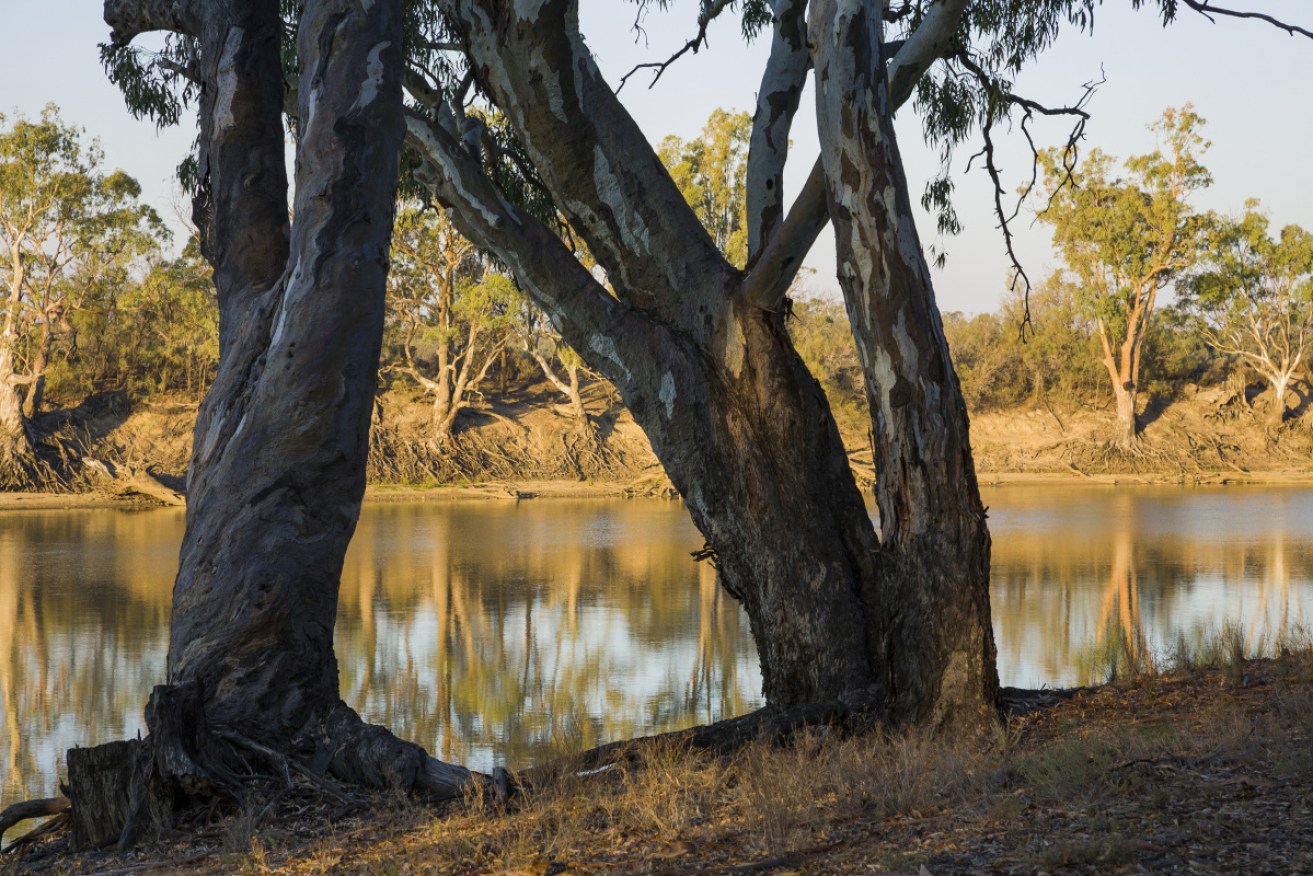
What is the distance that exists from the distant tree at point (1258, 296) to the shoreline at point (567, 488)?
377 centimetres

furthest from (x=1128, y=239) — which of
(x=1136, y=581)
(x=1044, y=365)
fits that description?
(x=1136, y=581)

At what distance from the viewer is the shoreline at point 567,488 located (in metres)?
23.8

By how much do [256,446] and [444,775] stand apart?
5.05 feet

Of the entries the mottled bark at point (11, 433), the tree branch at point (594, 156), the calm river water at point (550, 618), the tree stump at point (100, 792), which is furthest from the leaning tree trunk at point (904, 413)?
the mottled bark at point (11, 433)

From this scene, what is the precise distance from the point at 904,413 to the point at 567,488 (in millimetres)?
21513

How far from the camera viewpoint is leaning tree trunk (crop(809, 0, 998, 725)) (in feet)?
16.4

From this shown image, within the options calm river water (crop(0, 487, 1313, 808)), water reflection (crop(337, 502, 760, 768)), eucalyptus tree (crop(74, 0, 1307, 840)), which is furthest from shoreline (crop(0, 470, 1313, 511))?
eucalyptus tree (crop(74, 0, 1307, 840))

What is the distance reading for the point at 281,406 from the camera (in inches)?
202

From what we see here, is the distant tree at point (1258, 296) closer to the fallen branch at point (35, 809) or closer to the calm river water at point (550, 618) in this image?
the calm river water at point (550, 618)

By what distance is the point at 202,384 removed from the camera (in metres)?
27.3

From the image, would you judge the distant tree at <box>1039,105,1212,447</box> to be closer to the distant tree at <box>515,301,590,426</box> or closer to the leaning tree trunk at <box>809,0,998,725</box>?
the distant tree at <box>515,301,590,426</box>

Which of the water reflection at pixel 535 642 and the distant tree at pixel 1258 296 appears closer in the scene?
the water reflection at pixel 535 642

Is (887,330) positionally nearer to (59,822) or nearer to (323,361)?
(323,361)

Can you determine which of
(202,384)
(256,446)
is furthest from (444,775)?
(202,384)
